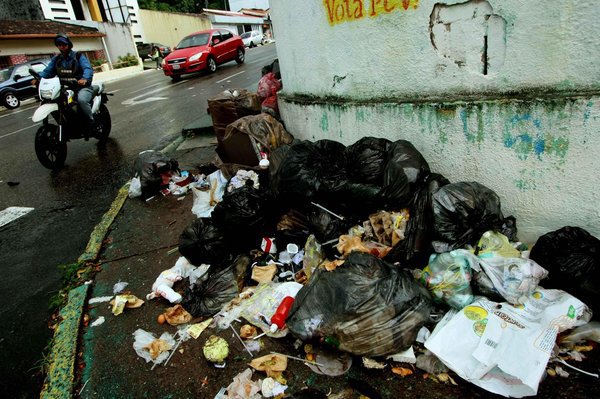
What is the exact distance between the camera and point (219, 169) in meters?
4.05

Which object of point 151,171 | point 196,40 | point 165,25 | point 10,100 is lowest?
point 151,171

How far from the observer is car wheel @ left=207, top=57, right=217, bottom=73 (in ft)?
48.1

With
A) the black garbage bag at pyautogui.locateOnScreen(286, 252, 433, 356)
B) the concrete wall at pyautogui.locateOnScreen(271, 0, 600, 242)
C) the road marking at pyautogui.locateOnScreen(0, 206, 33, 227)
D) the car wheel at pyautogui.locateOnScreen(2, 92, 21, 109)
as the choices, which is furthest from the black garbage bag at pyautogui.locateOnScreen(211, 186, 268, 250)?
the car wheel at pyautogui.locateOnScreen(2, 92, 21, 109)

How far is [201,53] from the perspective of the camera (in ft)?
46.7

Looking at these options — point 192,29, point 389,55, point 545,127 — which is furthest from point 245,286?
point 192,29

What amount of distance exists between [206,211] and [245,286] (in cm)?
120

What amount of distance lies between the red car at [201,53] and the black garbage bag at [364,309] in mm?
13801

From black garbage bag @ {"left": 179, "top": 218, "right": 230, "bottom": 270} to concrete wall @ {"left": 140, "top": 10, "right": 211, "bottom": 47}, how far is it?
36.2 metres

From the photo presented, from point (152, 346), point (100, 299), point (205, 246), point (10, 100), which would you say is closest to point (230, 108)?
point (205, 246)

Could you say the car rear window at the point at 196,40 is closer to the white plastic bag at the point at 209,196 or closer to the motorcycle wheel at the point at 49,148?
the motorcycle wheel at the point at 49,148

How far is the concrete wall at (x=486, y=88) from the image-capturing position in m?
2.06

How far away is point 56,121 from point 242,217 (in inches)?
166

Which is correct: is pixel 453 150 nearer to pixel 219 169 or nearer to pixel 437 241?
pixel 437 241

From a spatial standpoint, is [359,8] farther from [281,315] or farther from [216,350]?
[216,350]
